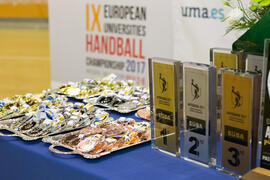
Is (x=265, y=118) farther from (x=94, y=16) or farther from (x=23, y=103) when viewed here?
(x=94, y=16)

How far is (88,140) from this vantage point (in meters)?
1.15

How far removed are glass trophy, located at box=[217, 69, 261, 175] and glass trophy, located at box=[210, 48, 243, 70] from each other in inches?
6.9

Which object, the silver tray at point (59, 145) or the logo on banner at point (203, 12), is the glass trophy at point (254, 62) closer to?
the silver tray at point (59, 145)

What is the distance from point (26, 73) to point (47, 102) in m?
4.49

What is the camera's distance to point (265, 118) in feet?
2.91

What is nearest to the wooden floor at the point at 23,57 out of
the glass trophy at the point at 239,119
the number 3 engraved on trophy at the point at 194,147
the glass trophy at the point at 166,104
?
the glass trophy at the point at 166,104

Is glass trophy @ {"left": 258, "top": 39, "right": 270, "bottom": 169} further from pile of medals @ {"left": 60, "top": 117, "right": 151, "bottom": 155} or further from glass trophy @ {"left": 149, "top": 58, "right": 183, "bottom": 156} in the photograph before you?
pile of medals @ {"left": 60, "top": 117, "right": 151, "bottom": 155}

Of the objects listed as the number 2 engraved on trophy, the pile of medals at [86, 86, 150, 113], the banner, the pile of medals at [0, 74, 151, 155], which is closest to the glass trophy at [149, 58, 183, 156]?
the number 2 engraved on trophy

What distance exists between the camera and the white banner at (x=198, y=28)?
9.04 ft

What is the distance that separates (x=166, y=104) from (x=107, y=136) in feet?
0.72

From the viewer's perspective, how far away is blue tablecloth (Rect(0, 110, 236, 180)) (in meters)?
0.99

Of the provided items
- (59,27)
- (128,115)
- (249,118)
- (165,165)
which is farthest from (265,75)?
(59,27)

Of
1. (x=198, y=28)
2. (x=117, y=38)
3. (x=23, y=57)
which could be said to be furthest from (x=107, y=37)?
(x=23, y=57)

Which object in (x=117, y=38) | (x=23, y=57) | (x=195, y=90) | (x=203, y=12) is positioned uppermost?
(x=203, y=12)
